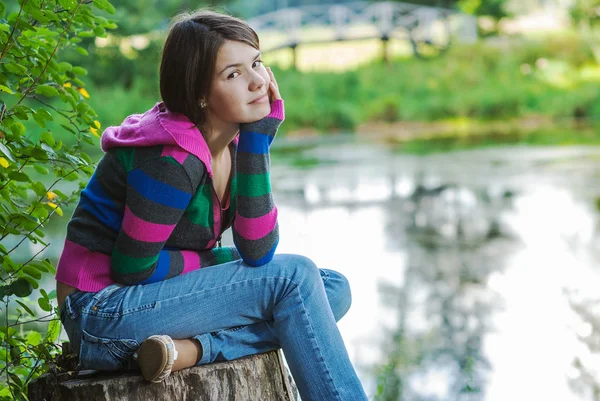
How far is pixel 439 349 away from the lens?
11.5 ft

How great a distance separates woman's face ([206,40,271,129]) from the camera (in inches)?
76.2

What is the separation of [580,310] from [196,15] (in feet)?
8.91

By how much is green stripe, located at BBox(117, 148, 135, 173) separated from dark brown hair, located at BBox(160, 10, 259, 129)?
0.14m

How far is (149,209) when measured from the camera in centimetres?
179

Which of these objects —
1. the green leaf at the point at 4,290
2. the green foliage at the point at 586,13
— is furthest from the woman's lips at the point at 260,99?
the green foliage at the point at 586,13

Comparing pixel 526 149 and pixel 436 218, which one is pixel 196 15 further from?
pixel 526 149

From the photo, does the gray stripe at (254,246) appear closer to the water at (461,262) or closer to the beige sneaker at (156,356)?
the beige sneaker at (156,356)

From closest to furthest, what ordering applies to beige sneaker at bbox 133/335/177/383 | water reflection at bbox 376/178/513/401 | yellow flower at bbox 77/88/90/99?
beige sneaker at bbox 133/335/177/383 → yellow flower at bbox 77/88/90/99 → water reflection at bbox 376/178/513/401

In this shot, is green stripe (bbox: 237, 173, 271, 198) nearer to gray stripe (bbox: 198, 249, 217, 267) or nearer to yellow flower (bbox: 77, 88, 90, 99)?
gray stripe (bbox: 198, 249, 217, 267)

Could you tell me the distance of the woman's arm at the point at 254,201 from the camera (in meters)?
1.90

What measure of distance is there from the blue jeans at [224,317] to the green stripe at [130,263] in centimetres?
5

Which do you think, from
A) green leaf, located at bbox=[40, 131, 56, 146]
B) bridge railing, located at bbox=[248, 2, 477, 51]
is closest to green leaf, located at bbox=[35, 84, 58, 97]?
green leaf, located at bbox=[40, 131, 56, 146]

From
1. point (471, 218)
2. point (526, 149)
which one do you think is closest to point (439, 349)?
point (471, 218)

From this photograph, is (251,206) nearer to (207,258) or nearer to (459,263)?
(207,258)
